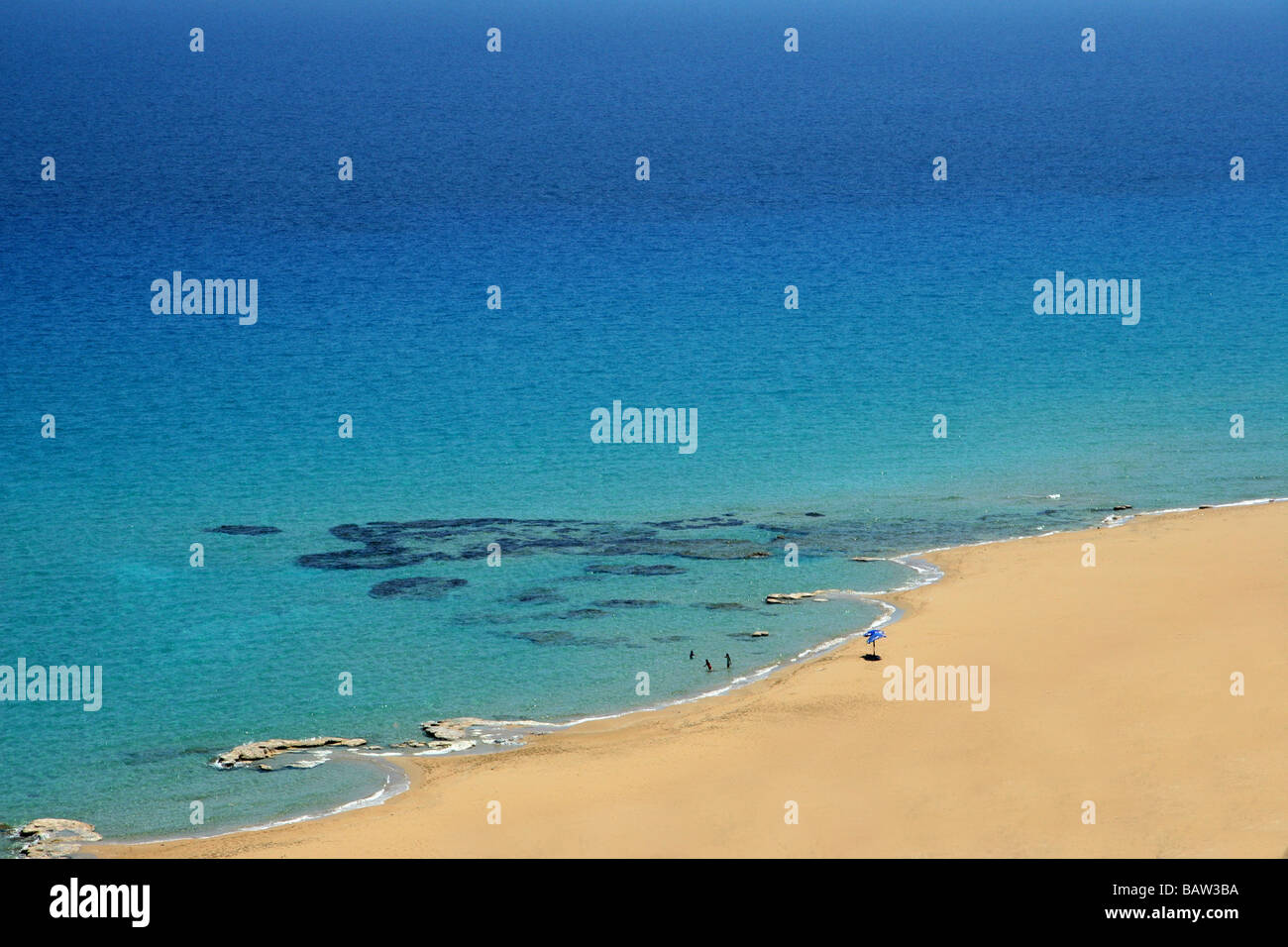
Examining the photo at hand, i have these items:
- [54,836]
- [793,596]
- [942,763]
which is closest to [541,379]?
[793,596]

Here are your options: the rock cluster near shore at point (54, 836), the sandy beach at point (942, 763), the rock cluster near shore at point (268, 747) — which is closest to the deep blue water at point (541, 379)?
the rock cluster near shore at point (268, 747)

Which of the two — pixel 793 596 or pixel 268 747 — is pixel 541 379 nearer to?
pixel 793 596

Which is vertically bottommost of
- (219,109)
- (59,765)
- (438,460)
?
(59,765)

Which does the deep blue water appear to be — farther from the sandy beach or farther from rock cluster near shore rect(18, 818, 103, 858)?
the sandy beach

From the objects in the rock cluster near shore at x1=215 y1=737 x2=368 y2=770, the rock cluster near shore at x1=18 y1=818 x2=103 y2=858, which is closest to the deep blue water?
the rock cluster near shore at x1=215 y1=737 x2=368 y2=770

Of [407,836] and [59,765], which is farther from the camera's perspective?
[59,765]

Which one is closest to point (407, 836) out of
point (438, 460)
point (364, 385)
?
point (438, 460)

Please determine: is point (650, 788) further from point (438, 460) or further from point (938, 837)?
point (438, 460)

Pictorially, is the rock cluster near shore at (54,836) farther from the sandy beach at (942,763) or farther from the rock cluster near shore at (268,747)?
the rock cluster near shore at (268,747)

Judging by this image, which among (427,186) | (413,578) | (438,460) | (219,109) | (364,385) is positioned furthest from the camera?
(219,109)
